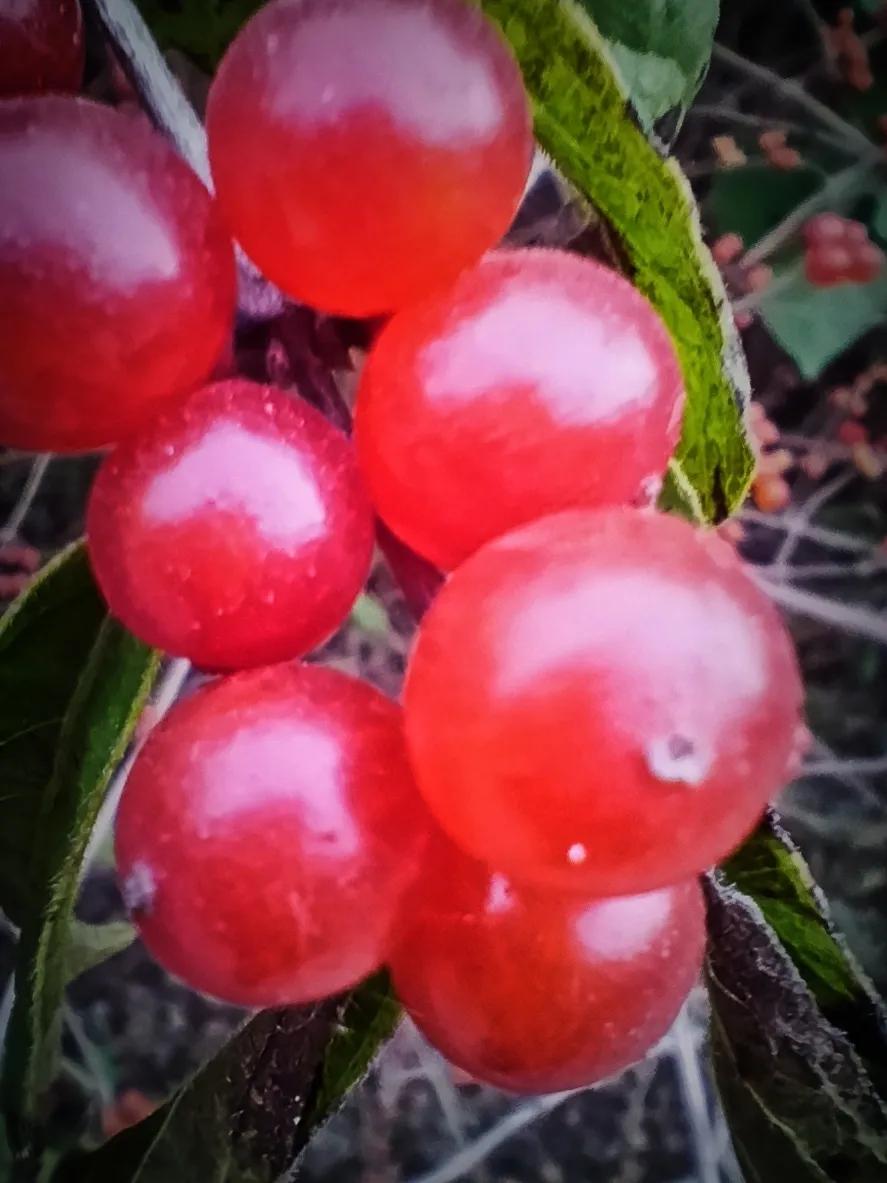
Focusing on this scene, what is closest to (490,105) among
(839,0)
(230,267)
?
(230,267)

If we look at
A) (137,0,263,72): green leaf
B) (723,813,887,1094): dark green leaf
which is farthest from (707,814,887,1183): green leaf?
(137,0,263,72): green leaf

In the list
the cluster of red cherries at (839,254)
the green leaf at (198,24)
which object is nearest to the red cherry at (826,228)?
the cluster of red cherries at (839,254)

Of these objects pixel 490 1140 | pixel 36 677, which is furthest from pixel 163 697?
pixel 490 1140

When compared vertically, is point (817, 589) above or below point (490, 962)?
below

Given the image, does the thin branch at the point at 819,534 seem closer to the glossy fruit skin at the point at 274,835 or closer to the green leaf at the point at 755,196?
the green leaf at the point at 755,196

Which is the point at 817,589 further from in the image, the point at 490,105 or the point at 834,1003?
the point at 490,105

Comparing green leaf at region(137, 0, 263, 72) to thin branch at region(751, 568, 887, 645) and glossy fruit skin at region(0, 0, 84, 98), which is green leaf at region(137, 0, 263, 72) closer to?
glossy fruit skin at region(0, 0, 84, 98)

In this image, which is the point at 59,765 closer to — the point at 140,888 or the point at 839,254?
the point at 140,888
